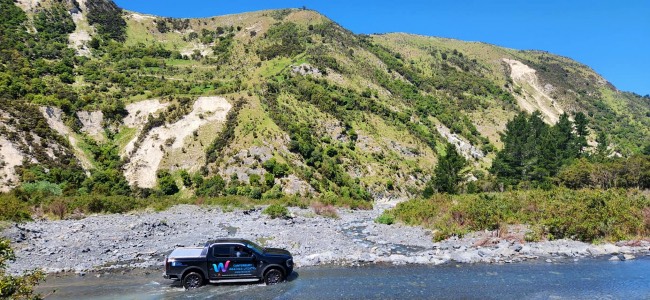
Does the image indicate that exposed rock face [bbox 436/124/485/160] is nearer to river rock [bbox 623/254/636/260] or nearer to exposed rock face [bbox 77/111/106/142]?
exposed rock face [bbox 77/111/106/142]

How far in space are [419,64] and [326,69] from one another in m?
72.3

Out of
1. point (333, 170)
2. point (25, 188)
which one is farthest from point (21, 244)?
point (333, 170)

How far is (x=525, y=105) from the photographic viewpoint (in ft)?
541

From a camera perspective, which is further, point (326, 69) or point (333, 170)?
point (326, 69)

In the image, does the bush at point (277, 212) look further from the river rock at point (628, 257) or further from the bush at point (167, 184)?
the river rock at point (628, 257)

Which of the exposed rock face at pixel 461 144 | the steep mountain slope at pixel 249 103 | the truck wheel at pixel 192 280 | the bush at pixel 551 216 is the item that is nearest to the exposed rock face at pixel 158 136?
the steep mountain slope at pixel 249 103

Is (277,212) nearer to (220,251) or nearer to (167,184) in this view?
(220,251)

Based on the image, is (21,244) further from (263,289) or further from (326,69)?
(326,69)

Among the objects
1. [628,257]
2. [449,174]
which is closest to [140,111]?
[449,174]

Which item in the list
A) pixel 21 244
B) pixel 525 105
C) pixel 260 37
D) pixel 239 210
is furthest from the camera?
pixel 525 105

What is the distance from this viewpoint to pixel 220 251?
20578mm

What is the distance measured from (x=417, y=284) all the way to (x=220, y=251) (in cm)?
1012

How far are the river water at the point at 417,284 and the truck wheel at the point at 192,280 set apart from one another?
0.37m

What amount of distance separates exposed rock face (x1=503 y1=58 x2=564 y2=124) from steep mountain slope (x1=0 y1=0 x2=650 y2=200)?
101cm
